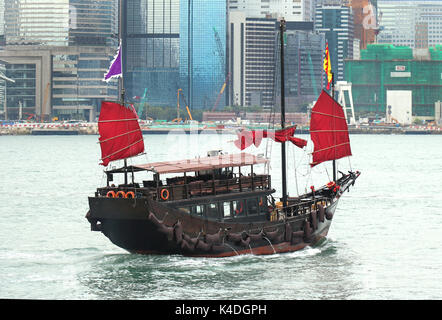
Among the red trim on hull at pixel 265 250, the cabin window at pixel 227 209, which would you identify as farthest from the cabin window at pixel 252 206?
the red trim on hull at pixel 265 250

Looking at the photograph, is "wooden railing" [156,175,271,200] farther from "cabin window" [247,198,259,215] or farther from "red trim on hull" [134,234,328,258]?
"red trim on hull" [134,234,328,258]

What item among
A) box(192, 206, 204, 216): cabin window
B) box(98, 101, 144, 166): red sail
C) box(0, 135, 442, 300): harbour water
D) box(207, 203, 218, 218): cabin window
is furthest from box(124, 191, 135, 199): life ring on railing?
A: box(98, 101, 144, 166): red sail

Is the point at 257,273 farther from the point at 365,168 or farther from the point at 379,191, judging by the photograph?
the point at 365,168

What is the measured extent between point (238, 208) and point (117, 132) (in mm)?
5335

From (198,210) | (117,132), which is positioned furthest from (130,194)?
(117,132)

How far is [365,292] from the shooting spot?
27969mm

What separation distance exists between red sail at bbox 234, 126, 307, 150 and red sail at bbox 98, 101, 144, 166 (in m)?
5.15

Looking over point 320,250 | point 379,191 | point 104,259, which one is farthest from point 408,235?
point 379,191

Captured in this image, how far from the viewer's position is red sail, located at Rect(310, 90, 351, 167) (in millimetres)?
39562

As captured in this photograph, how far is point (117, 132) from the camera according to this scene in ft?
108

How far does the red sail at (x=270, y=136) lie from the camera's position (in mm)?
34562

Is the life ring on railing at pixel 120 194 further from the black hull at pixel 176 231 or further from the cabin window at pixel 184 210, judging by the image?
the cabin window at pixel 184 210

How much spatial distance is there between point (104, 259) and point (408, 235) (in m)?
15.5

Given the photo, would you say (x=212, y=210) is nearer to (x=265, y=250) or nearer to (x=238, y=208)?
(x=238, y=208)
